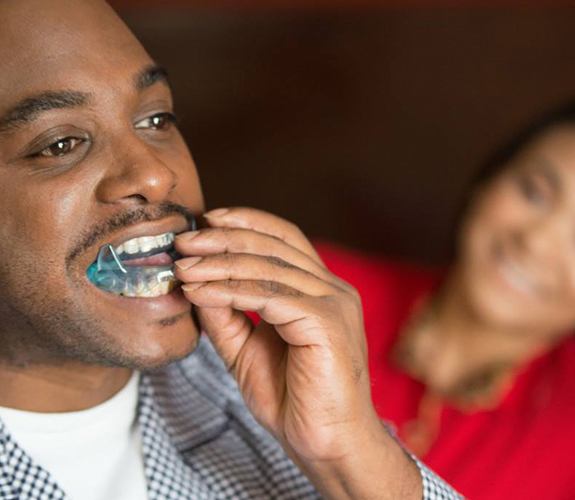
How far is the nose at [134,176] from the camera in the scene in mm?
1061

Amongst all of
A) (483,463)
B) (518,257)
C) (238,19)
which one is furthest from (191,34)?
(483,463)

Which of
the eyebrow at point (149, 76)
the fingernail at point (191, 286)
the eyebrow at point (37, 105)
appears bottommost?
the fingernail at point (191, 286)

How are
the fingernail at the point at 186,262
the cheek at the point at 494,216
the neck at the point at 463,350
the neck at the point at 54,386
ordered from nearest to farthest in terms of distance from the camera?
the fingernail at the point at 186,262, the neck at the point at 54,386, the cheek at the point at 494,216, the neck at the point at 463,350

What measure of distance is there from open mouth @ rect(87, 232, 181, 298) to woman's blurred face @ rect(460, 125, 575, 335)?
3.79 ft

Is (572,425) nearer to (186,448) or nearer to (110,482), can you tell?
(186,448)

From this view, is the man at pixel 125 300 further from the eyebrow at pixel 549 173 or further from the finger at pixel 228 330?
the eyebrow at pixel 549 173

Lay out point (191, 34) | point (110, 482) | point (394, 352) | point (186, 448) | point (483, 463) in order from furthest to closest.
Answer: point (191, 34) → point (394, 352) → point (483, 463) → point (186, 448) → point (110, 482)

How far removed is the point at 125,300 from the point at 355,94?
1664 mm

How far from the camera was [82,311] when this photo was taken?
3.52 ft

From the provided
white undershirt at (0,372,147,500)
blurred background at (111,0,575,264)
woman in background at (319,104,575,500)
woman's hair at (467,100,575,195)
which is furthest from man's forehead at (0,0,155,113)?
blurred background at (111,0,575,264)

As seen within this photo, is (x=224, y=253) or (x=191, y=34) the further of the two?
(x=191, y=34)

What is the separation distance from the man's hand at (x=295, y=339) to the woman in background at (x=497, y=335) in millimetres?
860

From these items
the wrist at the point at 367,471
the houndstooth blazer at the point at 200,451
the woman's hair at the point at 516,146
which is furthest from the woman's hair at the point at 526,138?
the wrist at the point at 367,471

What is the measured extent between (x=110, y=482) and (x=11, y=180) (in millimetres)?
435
